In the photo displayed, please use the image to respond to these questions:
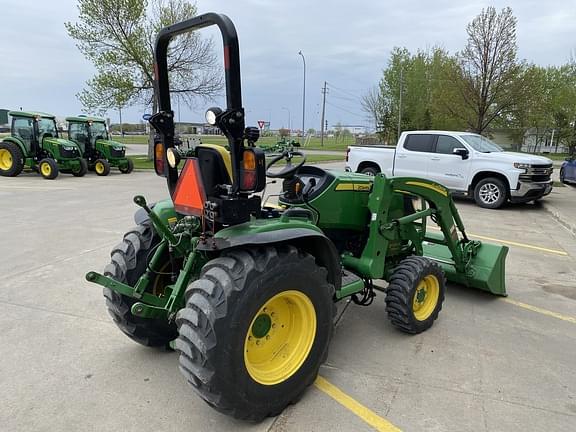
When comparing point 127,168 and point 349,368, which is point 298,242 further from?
point 127,168

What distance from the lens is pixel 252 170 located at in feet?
8.25

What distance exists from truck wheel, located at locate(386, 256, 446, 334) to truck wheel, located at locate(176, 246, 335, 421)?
1.00 meters

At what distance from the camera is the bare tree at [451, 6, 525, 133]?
58.1 ft

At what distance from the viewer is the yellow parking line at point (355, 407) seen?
2.61 meters

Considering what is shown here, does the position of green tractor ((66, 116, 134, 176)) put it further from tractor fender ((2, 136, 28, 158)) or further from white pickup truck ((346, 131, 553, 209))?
white pickup truck ((346, 131, 553, 209))

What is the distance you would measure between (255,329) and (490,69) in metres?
19.2

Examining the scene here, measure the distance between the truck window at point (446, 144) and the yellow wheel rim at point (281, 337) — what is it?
9937 mm

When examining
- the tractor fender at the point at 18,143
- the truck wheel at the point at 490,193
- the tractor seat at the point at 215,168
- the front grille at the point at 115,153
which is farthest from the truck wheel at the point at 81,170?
the tractor seat at the point at 215,168

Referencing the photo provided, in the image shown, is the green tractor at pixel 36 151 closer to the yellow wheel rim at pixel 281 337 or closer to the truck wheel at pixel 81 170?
the truck wheel at pixel 81 170

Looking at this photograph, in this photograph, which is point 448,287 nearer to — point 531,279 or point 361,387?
point 531,279

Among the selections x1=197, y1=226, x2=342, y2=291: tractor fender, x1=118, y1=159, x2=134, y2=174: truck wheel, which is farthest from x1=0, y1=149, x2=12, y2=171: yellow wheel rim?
x1=197, y1=226, x2=342, y2=291: tractor fender

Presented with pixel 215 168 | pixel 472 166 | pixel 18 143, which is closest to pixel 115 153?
pixel 18 143

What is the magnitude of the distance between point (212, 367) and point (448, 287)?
3.67m

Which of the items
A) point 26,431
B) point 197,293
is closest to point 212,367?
point 197,293
